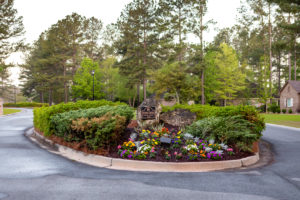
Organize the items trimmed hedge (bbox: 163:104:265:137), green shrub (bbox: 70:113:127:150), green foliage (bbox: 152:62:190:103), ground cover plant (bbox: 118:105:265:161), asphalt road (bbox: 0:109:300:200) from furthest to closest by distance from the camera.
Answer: green foliage (bbox: 152:62:190:103), trimmed hedge (bbox: 163:104:265:137), green shrub (bbox: 70:113:127:150), ground cover plant (bbox: 118:105:265:161), asphalt road (bbox: 0:109:300:200)

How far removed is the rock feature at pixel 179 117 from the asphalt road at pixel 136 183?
5142 millimetres

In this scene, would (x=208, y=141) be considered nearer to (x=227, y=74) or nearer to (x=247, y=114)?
(x=247, y=114)

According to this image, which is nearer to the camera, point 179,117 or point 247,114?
point 247,114

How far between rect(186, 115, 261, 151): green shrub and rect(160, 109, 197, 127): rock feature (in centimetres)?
245

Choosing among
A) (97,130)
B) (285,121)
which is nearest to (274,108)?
(285,121)

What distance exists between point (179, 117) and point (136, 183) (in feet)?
23.8

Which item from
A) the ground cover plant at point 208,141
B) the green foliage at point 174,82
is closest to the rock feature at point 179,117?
the ground cover plant at point 208,141

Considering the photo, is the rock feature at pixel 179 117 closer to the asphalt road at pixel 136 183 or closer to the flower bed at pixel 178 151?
the flower bed at pixel 178 151

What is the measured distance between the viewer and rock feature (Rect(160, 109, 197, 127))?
12124 millimetres

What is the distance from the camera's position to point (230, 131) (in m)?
8.39

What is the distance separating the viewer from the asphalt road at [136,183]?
4699 millimetres

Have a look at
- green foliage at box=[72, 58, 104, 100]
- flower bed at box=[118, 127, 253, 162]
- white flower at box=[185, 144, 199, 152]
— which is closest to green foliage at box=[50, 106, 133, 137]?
flower bed at box=[118, 127, 253, 162]

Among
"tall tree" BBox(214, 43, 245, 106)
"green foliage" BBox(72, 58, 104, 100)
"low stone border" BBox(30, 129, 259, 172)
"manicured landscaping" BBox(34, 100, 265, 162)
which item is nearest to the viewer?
"low stone border" BBox(30, 129, 259, 172)

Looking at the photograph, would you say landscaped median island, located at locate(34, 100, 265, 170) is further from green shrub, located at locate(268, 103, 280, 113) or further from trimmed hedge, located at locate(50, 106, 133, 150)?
green shrub, located at locate(268, 103, 280, 113)
